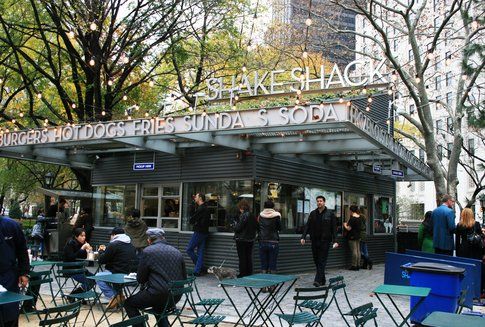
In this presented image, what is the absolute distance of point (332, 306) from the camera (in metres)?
8.62

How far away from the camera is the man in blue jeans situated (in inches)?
453

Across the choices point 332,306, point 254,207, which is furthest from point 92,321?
point 254,207

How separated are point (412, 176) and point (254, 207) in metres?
7.76

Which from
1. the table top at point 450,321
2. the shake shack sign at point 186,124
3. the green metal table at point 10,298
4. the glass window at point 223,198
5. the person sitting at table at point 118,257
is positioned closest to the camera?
the table top at point 450,321

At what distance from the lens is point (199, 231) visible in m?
11.6

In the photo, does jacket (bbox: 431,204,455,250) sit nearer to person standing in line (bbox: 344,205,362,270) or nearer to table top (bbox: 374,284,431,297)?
table top (bbox: 374,284,431,297)

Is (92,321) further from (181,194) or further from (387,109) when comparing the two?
(387,109)

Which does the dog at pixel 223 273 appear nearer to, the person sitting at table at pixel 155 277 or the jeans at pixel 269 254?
the jeans at pixel 269 254

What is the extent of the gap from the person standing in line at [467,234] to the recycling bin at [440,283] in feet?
8.84

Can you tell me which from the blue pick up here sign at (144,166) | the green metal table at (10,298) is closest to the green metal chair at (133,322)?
the green metal table at (10,298)

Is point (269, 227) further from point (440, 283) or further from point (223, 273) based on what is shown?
point (440, 283)

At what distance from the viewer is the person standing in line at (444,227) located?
919 cm

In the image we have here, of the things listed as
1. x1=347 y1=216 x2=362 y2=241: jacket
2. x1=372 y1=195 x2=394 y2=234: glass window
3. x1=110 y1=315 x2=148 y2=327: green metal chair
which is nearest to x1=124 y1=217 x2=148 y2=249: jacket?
x1=347 y1=216 x2=362 y2=241: jacket

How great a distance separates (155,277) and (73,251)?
3376 mm
